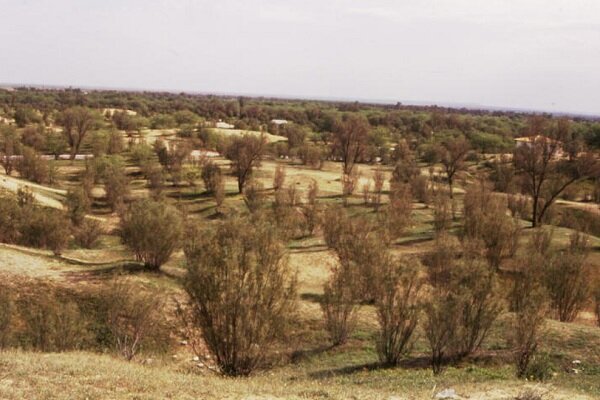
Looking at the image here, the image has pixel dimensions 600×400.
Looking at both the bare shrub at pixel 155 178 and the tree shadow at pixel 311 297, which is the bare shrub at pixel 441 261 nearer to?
the tree shadow at pixel 311 297

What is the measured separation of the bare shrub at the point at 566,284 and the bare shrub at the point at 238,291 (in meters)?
14.0

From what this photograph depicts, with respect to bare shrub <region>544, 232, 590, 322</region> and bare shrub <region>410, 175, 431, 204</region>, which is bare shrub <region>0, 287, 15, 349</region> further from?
bare shrub <region>410, 175, 431, 204</region>

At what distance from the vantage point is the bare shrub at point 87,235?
3519cm

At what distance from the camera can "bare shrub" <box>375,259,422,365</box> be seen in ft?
53.6

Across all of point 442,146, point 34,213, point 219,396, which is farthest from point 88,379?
point 442,146

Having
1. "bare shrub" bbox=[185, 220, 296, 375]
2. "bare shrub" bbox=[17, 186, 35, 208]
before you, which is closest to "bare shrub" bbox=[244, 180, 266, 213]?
"bare shrub" bbox=[17, 186, 35, 208]

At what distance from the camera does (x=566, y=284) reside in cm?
2338

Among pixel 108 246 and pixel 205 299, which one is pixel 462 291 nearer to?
pixel 205 299

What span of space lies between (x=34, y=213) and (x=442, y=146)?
6224 centimetres

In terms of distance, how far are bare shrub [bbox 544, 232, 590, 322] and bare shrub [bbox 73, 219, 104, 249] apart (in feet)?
88.7

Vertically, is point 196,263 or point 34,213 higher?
point 196,263

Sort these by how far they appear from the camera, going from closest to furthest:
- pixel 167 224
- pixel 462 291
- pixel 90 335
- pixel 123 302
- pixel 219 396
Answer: pixel 219 396 < pixel 462 291 < pixel 123 302 < pixel 90 335 < pixel 167 224

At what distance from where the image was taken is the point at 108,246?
119 feet

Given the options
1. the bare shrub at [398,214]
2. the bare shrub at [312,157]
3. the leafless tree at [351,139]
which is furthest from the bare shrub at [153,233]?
the bare shrub at [312,157]
